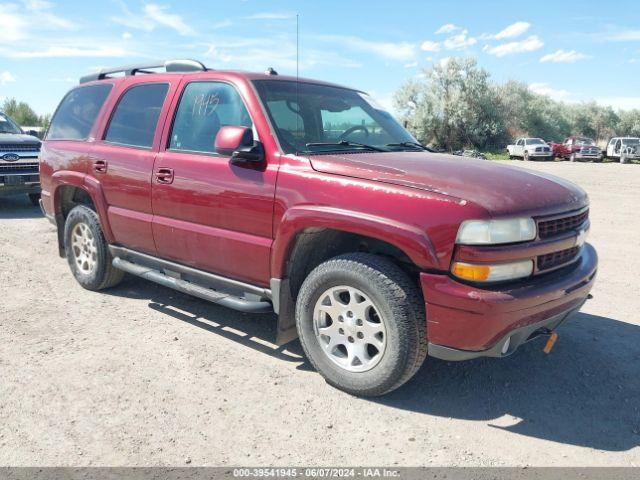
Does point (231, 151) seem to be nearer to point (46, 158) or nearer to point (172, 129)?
point (172, 129)

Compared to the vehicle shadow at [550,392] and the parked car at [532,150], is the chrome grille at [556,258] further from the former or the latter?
the parked car at [532,150]

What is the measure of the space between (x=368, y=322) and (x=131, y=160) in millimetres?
2525

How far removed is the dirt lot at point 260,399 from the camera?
2.70m

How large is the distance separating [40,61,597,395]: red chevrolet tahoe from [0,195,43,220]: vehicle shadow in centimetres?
585

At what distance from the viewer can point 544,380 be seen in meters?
3.50

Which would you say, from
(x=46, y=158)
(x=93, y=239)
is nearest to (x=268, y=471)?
(x=93, y=239)

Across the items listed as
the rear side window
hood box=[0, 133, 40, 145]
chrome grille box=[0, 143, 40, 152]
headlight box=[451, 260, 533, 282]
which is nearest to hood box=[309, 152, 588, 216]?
headlight box=[451, 260, 533, 282]

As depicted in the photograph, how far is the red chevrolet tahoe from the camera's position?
110 inches

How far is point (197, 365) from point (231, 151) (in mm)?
1487

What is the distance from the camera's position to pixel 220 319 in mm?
4520

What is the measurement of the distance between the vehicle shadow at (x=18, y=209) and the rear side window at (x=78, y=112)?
15.8ft

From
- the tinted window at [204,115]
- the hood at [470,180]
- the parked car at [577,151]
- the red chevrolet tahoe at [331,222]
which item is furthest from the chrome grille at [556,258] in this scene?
the parked car at [577,151]

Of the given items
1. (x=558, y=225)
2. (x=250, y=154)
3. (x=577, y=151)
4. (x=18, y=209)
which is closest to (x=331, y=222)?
(x=250, y=154)

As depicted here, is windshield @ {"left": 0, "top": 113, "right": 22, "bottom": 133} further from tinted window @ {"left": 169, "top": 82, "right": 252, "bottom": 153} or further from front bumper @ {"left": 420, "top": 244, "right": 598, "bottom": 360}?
front bumper @ {"left": 420, "top": 244, "right": 598, "bottom": 360}
